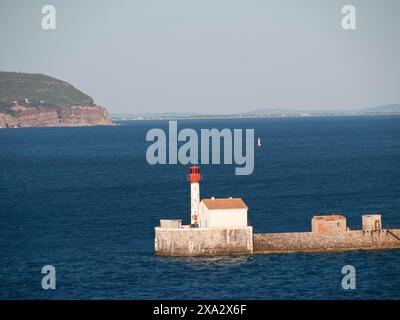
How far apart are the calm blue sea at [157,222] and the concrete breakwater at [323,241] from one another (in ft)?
3.26

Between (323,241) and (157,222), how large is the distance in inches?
906

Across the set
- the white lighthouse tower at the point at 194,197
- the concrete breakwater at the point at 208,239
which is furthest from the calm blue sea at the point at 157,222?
the white lighthouse tower at the point at 194,197

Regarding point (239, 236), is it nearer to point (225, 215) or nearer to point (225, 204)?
point (225, 215)

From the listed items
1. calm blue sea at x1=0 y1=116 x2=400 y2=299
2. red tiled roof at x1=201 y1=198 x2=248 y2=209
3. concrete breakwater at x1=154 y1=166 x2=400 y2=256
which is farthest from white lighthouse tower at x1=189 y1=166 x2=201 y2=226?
calm blue sea at x1=0 y1=116 x2=400 y2=299

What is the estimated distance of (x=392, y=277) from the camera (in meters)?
69.2

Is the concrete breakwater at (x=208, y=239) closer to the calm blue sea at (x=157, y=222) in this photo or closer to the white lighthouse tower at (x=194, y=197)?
the calm blue sea at (x=157, y=222)

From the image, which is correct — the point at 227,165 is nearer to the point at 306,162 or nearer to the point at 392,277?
the point at 306,162

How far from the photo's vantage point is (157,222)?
94812mm

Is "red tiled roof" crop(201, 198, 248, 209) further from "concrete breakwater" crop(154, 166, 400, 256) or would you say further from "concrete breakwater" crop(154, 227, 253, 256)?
"concrete breakwater" crop(154, 227, 253, 256)

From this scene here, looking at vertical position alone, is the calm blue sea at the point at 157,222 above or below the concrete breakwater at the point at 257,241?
below

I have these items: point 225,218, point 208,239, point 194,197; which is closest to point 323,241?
point 225,218

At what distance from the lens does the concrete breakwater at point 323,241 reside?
2980 inches
